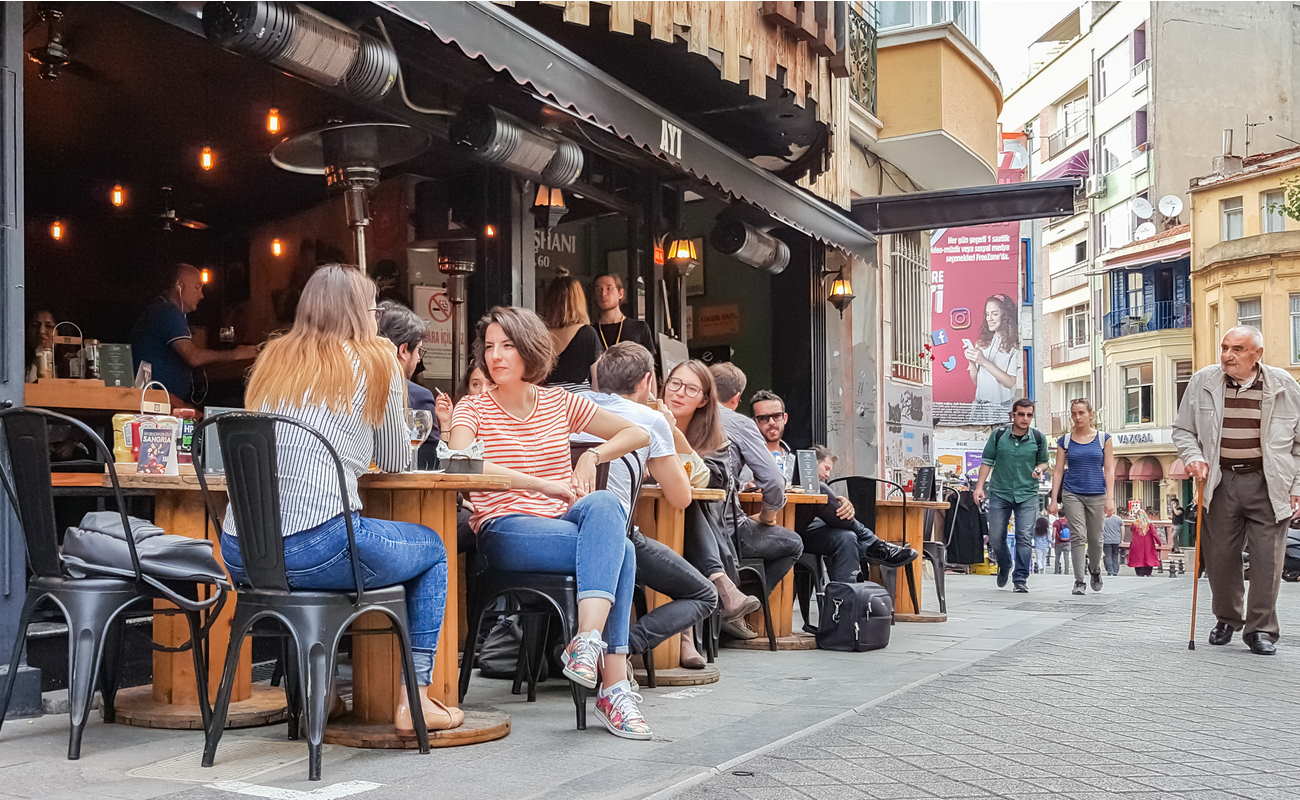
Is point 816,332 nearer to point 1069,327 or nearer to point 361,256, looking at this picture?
point 361,256

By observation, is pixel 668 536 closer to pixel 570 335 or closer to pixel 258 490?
pixel 258 490

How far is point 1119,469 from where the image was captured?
48938 millimetres

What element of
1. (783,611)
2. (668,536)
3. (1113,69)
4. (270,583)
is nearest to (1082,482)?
(783,611)

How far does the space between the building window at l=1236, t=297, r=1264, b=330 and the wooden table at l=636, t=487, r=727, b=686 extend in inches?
1616

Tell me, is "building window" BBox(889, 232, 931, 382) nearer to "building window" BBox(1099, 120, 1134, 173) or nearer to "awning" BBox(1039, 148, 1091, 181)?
"building window" BBox(1099, 120, 1134, 173)

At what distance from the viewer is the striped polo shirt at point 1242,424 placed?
26.9 feet

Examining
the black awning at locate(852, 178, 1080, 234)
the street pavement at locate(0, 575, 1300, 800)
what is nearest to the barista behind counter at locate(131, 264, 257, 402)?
the street pavement at locate(0, 575, 1300, 800)

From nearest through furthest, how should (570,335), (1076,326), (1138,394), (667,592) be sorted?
(667,592)
(570,335)
(1138,394)
(1076,326)

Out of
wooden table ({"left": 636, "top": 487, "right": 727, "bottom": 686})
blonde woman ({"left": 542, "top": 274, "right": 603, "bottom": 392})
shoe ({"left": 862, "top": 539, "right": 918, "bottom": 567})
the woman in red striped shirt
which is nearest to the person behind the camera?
the woman in red striped shirt

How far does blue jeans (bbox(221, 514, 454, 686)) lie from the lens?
4.04 meters

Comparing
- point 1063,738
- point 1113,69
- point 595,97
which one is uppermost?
point 1113,69

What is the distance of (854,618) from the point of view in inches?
300

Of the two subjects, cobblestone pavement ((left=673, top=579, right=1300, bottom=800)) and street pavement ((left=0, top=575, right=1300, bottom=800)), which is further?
cobblestone pavement ((left=673, top=579, right=1300, bottom=800))

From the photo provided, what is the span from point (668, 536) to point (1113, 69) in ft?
167
